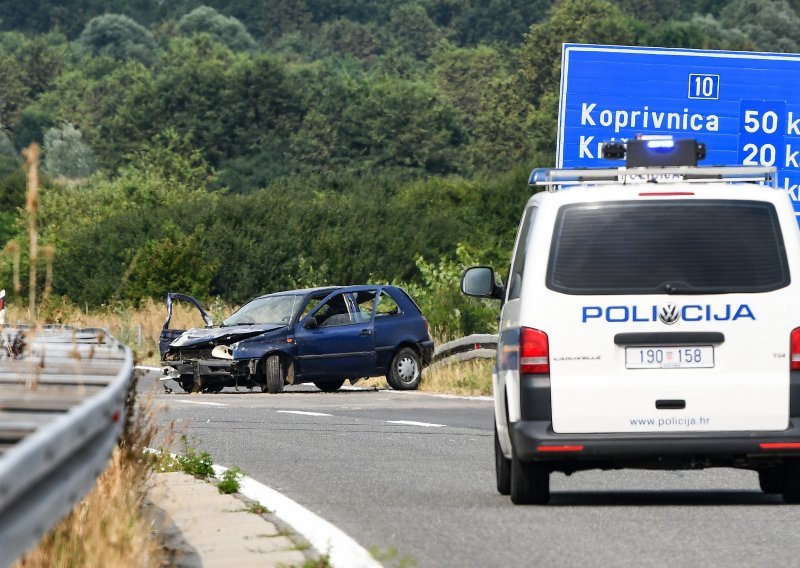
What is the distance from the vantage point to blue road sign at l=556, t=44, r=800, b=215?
2922 centimetres

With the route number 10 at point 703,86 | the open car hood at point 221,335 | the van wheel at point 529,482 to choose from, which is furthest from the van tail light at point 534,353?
the route number 10 at point 703,86

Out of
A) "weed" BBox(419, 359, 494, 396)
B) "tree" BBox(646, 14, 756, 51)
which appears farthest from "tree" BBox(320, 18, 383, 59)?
"weed" BBox(419, 359, 494, 396)

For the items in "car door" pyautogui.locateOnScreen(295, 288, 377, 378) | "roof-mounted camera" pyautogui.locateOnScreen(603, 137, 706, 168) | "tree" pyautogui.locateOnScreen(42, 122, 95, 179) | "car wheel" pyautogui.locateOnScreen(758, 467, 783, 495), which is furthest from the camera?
"tree" pyautogui.locateOnScreen(42, 122, 95, 179)

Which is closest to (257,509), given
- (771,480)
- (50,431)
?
(771,480)

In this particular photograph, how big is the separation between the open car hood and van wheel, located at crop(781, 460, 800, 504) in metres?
16.1

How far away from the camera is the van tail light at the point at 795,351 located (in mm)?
10961

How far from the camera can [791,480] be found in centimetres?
1154

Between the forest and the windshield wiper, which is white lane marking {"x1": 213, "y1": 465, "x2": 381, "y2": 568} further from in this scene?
the windshield wiper

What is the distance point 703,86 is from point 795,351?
19077 mm

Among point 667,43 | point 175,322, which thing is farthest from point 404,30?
point 175,322

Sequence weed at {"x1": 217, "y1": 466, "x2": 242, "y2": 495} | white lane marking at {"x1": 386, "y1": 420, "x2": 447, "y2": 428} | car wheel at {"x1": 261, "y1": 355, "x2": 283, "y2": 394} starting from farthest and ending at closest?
car wheel at {"x1": 261, "y1": 355, "x2": 283, "y2": 394} < white lane marking at {"x1": 386, "y1": 420, "x2": 447, "y2": 428} < weed at {"x1": 217, "y1": 466, "x2": 242, "y2": 495}

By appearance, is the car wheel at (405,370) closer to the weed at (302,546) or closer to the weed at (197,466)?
the weed at (197,466)

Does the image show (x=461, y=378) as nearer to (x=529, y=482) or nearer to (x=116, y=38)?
(x=529, y=482)

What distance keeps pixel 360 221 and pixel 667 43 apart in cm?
6846
